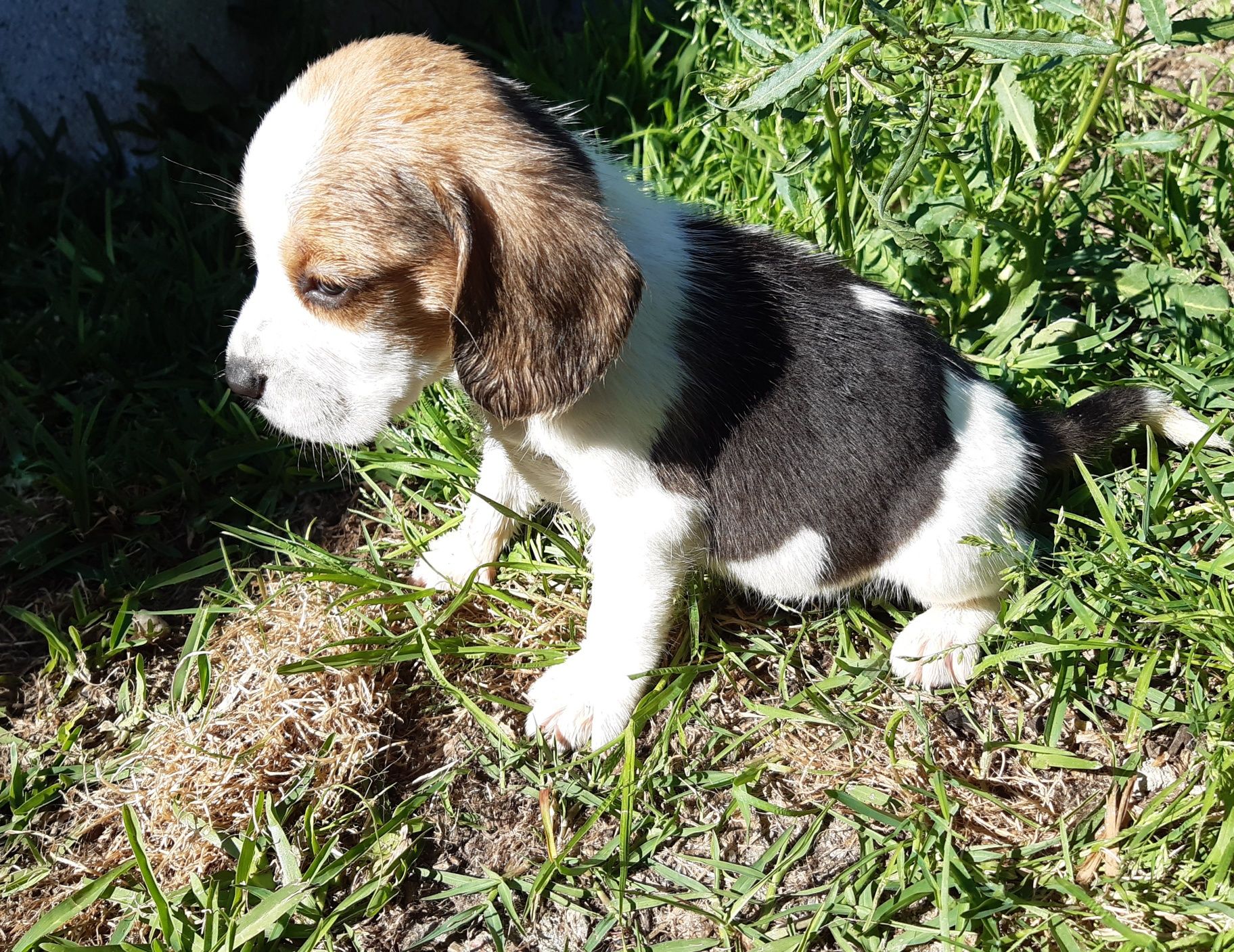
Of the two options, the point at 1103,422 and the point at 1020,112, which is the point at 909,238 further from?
the point at 1020,112

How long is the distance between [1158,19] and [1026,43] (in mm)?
367

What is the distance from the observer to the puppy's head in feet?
7.06

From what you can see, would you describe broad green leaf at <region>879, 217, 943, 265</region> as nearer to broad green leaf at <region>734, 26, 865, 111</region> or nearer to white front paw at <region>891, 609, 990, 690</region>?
broad green leaf at <region>734, 26, 865, 111</region>

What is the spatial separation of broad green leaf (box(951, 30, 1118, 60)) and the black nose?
1793mm

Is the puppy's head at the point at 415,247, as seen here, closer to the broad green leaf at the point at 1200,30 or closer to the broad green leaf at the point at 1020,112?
the broad green leaf at the point at 1200,30

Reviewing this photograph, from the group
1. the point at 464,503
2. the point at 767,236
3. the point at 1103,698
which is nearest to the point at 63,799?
the point at 464,503

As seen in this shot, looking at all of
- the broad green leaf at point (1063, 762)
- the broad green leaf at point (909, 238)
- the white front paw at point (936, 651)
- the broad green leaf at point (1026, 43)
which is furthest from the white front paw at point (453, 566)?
the broad green leaf at point (1026, 43)

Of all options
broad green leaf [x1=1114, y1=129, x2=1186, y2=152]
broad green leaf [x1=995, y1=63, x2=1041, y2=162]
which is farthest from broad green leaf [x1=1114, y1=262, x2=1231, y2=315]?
broad green leaf [x1=995, y1=63, x2=1041, y2=162]

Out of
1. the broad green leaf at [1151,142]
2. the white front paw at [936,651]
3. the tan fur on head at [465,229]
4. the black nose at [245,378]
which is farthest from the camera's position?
the broad green leaf at [1151,142]

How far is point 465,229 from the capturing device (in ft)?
7.12

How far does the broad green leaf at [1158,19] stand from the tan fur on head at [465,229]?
142 centimetres

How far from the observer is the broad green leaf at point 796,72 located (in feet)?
8.14

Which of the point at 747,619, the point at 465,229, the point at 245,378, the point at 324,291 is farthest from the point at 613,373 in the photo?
the point at 747,619

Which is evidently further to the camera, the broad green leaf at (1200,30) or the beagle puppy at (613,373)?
the broad green leaf at (1200,30)
